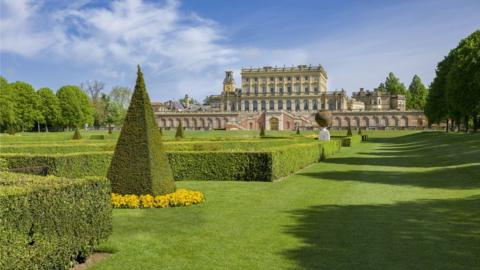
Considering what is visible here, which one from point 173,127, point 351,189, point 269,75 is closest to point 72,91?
point 173,127

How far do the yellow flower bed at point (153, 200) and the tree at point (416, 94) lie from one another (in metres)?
96.1

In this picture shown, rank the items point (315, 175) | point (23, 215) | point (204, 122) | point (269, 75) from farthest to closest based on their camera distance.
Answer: point (269, 75)
point (204, 122)
point (315, 175)
point (23, 215)

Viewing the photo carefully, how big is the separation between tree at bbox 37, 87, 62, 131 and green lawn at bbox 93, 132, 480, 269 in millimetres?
60037

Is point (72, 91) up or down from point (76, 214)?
up

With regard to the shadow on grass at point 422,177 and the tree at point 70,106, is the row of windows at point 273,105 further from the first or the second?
the shadow on grass at point 422,177

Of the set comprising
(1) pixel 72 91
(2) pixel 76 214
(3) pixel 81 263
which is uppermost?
(1) pixel 72 91

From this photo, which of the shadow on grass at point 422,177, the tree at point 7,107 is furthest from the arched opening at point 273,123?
the shadow on grass at point 422,177

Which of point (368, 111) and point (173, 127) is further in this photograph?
point (173, 127)

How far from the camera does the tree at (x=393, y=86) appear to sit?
111 m

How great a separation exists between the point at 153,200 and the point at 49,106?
63.5 meters

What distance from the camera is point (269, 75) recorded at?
356 ft

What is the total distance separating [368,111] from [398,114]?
6.13 meters

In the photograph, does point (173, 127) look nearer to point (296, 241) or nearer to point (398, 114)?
point (398, 114)

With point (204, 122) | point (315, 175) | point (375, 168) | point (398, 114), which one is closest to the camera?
point (315, 175)
